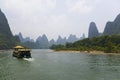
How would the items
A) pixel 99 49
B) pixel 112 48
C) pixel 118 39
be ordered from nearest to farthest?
pixel 112 48 < pixel 99 49 < pixel 118 39

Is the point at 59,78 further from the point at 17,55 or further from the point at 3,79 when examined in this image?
the point at 17,55

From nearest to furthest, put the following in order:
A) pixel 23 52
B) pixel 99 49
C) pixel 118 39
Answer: pixel 23 52, pixel 99 49, pixel 118 39

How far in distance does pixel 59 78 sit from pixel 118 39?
15589 cm

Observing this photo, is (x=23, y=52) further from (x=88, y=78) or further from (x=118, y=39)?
(x=118, y=39)

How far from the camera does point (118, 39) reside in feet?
648

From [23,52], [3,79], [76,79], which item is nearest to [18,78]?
[3,79]

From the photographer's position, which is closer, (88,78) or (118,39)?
(88,78)

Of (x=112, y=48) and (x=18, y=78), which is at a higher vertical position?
(x=112, y=48)

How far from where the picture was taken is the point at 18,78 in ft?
162

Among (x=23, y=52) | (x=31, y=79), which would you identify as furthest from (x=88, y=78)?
(x=23, y=52)

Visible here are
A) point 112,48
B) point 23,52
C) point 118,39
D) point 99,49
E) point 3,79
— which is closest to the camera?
point 3,79

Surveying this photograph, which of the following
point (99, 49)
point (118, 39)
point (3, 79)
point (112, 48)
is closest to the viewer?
point (3, 79)

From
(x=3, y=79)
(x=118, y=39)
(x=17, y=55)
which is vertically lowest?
(x=3, y=79)

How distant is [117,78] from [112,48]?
119001mm
